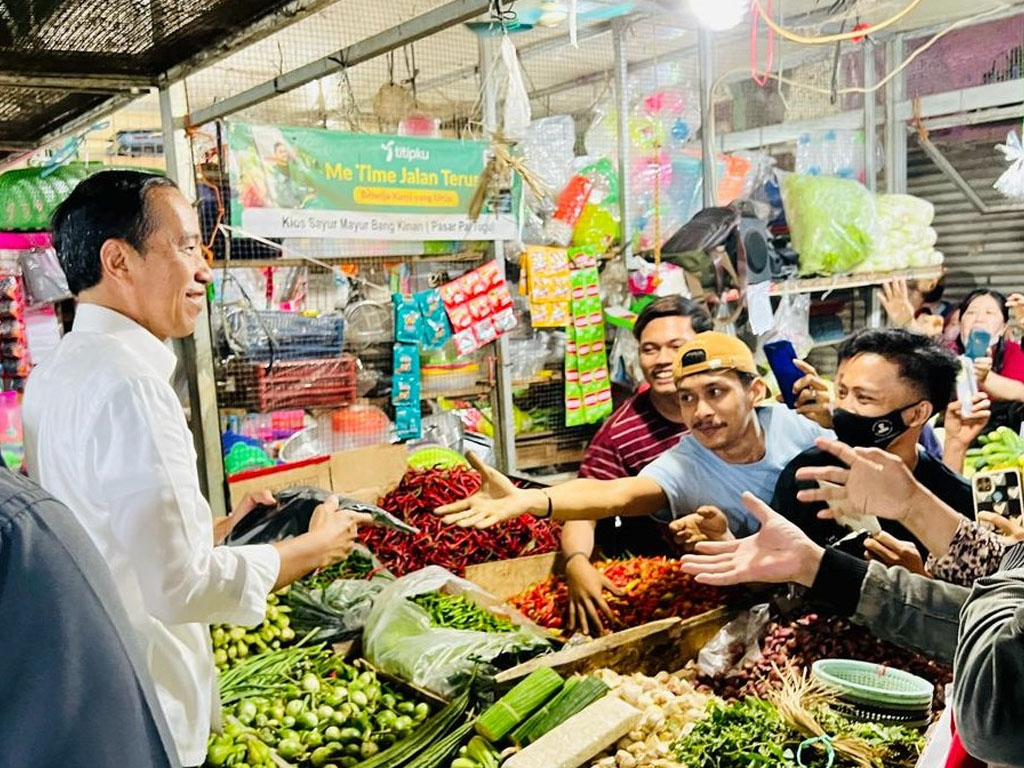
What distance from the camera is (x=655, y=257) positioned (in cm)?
593

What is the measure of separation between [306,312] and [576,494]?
2.19 meters

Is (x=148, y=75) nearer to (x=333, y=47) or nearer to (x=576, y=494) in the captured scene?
(x=576, y=494)

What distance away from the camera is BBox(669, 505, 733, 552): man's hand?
303 centimetres

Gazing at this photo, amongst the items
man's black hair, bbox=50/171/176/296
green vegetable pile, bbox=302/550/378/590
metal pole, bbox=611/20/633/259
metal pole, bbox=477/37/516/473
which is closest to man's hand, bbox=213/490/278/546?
green vegetable pile, bbox=302/550/378/590

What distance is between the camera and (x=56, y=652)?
2.61 ft

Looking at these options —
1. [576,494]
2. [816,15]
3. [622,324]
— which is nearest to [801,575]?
[576,494]

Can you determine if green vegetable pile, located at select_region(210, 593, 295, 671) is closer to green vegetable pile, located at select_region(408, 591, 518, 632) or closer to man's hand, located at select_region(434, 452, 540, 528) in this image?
green vegetable pile, located at select_region(408, 591, 518, 632)

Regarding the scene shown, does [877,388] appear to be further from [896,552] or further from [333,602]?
[333,602]

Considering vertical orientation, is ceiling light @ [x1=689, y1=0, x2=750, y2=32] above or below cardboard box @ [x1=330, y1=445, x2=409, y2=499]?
above

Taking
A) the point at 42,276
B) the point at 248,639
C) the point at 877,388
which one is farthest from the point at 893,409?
the point at 42,276

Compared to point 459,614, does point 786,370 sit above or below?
above

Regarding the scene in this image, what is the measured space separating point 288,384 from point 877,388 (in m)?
2.89

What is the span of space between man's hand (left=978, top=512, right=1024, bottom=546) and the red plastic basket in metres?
3.18

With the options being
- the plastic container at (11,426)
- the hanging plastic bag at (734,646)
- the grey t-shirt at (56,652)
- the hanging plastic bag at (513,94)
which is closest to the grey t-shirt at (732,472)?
the hanging plastic bag at (734,646)
